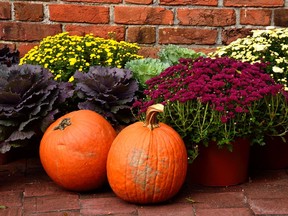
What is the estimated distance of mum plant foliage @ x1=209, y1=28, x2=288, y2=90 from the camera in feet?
11.7

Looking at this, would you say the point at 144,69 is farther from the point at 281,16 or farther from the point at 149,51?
the point at 281,16

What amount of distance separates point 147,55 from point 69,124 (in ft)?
4.22

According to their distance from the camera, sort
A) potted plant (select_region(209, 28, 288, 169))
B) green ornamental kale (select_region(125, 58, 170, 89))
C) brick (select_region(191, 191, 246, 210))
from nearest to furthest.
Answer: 1. brick (select_region(191, 191, 246, 210))
2. potted plant (select_region(209, 28, 288, 169))
3. green ornamental kale (select_region(125, 58, 170, 89))

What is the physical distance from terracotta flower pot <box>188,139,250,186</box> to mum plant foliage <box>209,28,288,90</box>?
0.49 meters

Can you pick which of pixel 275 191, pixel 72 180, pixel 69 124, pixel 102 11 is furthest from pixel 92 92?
pixel 275 191

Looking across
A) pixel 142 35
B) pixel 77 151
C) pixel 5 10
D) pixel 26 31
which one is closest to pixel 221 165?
pixel 77 151

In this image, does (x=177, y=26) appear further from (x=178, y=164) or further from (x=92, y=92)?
(x=178, y=164)

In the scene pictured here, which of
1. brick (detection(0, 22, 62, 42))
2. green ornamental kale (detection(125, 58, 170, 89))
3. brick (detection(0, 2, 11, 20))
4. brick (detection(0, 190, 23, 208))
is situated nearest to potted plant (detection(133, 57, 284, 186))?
green ornamental kale (detection(125, 58, 170, 89))

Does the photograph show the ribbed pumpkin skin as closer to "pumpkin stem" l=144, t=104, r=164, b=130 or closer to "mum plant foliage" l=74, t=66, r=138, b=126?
"pumpkin stem" l=144, t=104, r=164, b=130

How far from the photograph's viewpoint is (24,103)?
3.44 m

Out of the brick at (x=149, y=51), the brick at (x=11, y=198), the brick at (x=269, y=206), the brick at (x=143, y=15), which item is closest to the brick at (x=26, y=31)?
the brick at (x=143, y=15)

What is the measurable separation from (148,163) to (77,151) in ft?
1.41

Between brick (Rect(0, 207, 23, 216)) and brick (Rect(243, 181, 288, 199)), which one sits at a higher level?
brick (Rect(243, 181, 288, 199))

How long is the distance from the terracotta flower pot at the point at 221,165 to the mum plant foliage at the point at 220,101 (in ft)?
0.21
